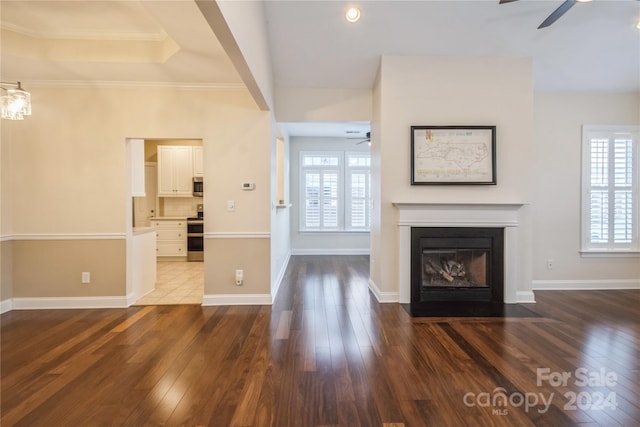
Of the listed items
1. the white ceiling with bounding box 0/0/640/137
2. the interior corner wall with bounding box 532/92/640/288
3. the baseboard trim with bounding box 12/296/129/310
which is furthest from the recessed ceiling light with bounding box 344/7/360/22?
the baseboard trim with bounding box 12/296/129/310

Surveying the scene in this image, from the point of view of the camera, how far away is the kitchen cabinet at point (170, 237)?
6.60 meters

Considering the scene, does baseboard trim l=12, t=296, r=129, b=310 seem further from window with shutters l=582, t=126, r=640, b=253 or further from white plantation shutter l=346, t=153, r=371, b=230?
window with shutters l=582, t=126, r=640, b=253

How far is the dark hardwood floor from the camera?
1836 millimetres

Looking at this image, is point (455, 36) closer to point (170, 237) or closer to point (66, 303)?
point (66, 303)

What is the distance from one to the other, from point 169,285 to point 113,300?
39.5 inches

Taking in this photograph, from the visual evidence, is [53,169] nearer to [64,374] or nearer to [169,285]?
[169,285]

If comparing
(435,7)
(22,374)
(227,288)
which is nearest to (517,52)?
(435,7)

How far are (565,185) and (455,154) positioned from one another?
1.98m

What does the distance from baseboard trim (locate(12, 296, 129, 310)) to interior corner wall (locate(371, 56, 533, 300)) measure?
3.66m

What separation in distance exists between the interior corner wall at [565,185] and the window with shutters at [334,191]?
360 centimetres

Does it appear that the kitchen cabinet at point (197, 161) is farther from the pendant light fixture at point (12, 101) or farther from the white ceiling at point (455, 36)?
the pendant light fixture at point (12, 101)

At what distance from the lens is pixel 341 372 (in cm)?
227

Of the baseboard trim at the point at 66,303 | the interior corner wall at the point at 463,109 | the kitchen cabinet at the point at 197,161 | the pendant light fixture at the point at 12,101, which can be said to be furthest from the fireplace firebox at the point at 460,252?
the kitchen cabinet at the point at 197,161

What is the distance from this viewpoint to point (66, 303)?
3732 millimetres
